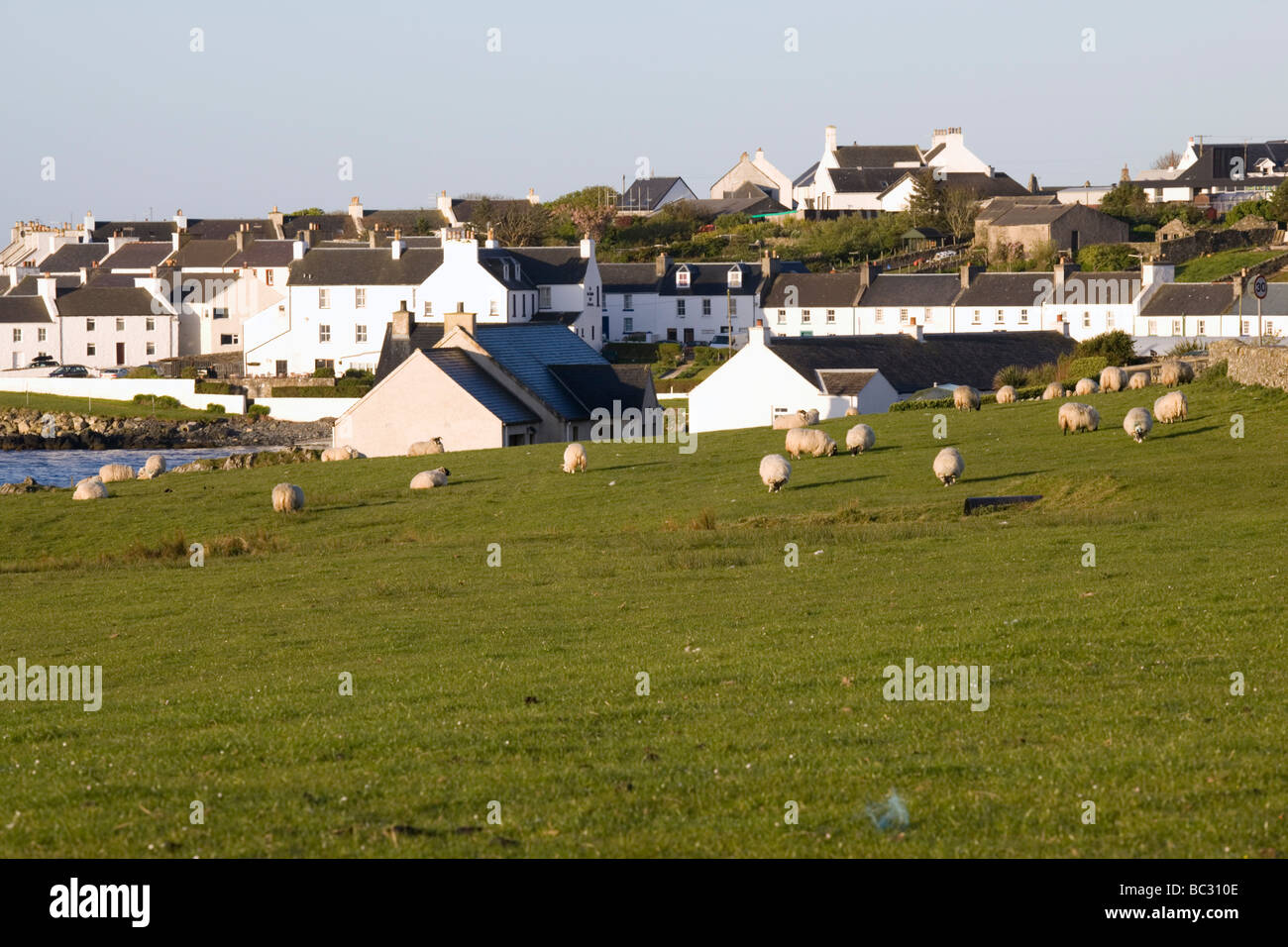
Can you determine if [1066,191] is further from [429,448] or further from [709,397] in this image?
[429,448]

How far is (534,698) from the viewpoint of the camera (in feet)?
48.1

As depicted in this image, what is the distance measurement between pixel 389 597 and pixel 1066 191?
15190 centimetres

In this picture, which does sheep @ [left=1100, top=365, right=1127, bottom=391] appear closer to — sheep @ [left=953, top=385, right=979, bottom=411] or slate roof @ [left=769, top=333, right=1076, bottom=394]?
sheep @ [left=953, top=385, right=979, bottom=411]

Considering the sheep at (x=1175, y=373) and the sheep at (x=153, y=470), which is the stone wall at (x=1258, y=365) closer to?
the sheep at (x=1175, y=373)

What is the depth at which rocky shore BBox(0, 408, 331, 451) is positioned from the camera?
3497 inches

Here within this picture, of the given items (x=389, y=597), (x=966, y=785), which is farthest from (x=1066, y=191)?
(x=966, y=785)

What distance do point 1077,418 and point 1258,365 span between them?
685 cm

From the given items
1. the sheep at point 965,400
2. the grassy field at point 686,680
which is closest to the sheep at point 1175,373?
the sheep at point 965,400

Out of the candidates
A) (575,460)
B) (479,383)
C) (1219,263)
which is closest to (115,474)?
(479,383)

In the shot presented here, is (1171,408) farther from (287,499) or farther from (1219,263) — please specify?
(1219,263)

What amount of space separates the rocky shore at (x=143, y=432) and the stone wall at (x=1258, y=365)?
57956mm

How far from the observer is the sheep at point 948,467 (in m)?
36.9

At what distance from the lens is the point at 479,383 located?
61688 mm
